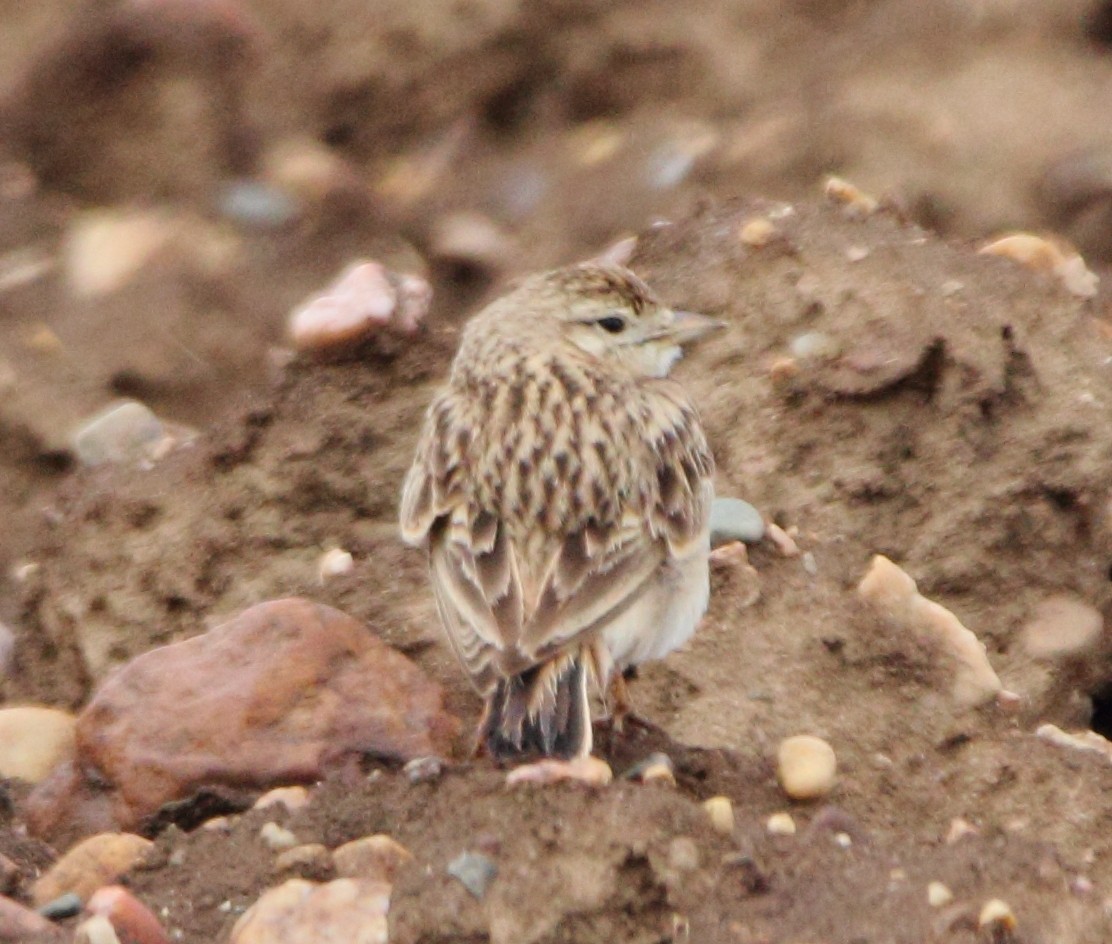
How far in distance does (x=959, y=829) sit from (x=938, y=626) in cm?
71

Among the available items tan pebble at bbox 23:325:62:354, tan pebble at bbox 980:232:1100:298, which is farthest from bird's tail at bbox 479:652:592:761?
tan pebble at bbox 23:325:62:354

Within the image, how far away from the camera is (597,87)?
10.6 m

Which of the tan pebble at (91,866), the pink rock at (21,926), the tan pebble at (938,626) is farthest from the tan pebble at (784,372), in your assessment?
the pink rock at (21,926)

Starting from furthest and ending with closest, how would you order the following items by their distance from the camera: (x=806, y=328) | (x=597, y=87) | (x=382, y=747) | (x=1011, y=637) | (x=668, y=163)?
1. (x=597, y=87)
2. (x=668, y=163)
3. (x=806, y=328)
4. (x=1011, y=637)
5. (x=382, y=747)

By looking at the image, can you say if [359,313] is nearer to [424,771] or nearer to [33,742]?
[33,742]

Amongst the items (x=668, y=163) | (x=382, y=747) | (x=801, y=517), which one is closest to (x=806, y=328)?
(x=801, y=517)

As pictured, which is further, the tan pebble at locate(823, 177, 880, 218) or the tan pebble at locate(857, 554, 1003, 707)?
the tan pebble at locate(823, 177, 880, 218)

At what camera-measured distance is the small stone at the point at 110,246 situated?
9656mm

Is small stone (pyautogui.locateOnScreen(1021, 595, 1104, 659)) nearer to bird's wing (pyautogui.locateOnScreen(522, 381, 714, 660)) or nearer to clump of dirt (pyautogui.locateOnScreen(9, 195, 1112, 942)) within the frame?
clump of dirt (pyautogui.locateOnScreen(9, 195, 1112, 942))

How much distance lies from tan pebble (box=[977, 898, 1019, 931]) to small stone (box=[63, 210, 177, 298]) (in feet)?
19.9

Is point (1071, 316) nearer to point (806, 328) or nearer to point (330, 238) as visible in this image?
point (806, 328)

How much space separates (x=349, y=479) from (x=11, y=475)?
2.41 metres

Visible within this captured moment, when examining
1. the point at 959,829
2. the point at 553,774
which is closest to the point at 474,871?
the point at 553,774

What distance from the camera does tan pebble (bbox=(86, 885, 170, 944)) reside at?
4504mm
